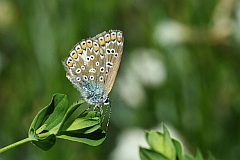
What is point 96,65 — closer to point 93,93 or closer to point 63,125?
point 93,93

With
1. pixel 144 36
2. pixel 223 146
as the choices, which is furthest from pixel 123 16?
pixel 223 146

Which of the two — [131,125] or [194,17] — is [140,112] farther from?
[194,17]

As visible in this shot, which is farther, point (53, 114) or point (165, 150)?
point (165, 150)

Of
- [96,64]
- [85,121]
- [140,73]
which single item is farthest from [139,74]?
[85,121]

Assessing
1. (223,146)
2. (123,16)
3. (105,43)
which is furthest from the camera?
(123,16)

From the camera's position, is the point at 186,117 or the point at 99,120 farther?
the point at 186,117

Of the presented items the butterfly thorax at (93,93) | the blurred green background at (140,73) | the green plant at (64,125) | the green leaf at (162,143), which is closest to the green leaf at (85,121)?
the green plant at (64,125)
